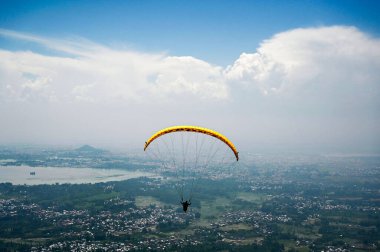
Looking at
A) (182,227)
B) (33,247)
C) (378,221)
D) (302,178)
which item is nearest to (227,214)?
(182,227)

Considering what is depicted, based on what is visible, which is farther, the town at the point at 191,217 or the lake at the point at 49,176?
the lake at the point at 49,176

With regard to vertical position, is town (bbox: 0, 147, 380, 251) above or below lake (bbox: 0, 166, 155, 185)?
below

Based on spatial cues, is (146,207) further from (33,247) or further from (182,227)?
(33,247)

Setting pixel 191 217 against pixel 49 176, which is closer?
pixel 191 217

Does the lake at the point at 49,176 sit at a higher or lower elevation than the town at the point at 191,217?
higher

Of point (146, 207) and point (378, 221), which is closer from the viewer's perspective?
point (378, 221)

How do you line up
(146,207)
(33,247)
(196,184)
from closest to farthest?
(33,247), (146,207), (196,184)

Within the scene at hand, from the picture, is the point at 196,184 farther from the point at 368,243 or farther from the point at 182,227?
the point at 368,243

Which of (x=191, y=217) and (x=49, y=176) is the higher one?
(x=49, y=176)

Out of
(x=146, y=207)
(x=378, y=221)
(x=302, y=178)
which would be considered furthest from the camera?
(x=302, y=178)

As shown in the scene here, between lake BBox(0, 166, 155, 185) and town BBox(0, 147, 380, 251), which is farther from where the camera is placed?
lake BBox(0, 166, 155, 185)
